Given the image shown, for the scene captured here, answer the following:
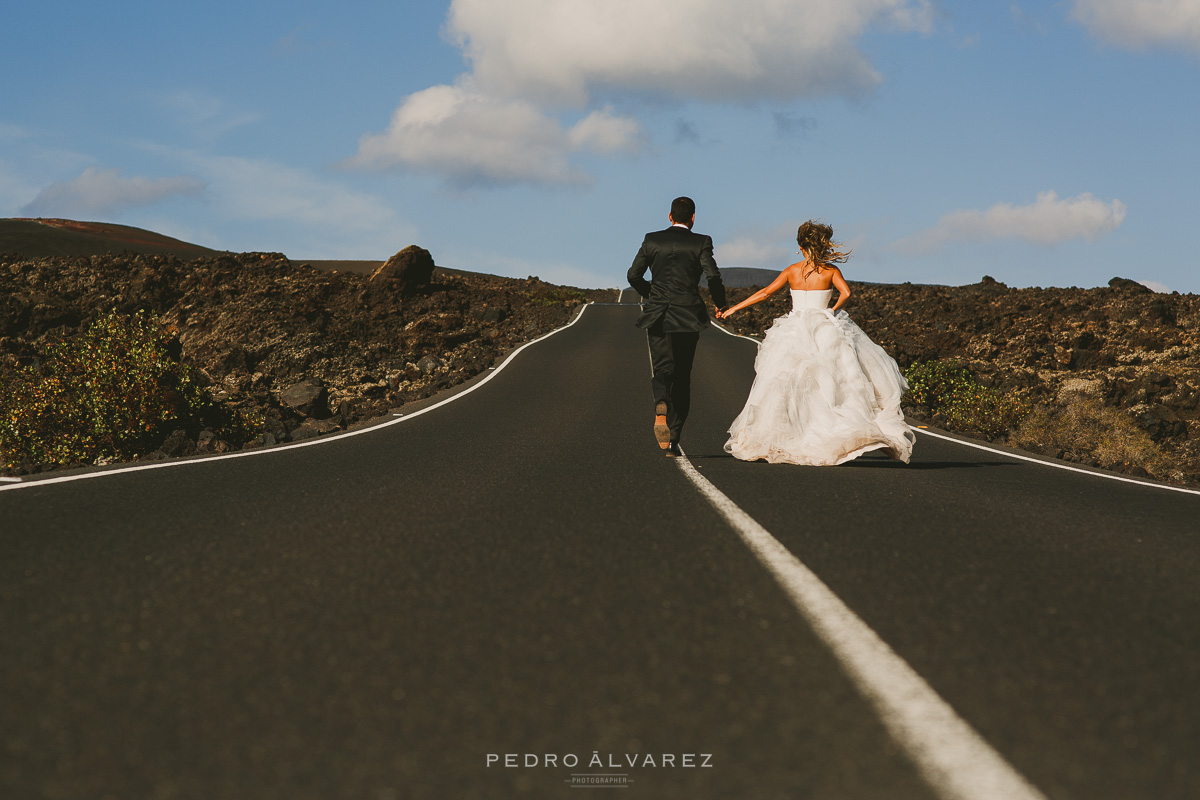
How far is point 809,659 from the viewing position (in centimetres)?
296

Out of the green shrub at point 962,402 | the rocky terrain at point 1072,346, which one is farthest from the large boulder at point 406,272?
the green shrub at point 962,402

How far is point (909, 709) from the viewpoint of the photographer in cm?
256

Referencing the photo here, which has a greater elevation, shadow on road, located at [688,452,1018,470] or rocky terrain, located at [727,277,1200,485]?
rocky terrain, located at [727,277,1200,485]

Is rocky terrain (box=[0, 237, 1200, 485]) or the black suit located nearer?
the black suit

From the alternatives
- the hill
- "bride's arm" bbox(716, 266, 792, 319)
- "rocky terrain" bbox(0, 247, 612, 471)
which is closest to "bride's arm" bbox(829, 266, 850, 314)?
"bride's arm" bbox(716, 266, 792, 319)

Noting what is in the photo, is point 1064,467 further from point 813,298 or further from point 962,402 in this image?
point 962,402

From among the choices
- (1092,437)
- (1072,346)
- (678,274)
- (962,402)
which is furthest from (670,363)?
(1072,346)

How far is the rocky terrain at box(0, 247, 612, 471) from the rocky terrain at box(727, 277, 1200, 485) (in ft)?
35.2

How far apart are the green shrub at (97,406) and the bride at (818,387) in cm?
955

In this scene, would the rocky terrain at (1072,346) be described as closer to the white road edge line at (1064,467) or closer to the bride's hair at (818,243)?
the white road edge line at (1064,467)

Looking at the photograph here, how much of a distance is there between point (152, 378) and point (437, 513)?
10246 mm

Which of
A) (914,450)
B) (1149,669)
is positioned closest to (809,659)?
(1149,669)

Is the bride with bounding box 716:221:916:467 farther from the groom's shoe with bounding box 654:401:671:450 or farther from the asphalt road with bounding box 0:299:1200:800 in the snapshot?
the asphalt road with bounding box 0:299:1200:800

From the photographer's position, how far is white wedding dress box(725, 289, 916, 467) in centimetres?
809
